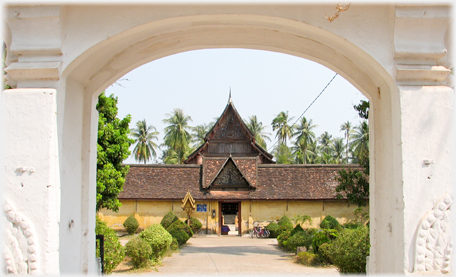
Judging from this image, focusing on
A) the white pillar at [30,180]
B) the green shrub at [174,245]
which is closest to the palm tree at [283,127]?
the green shrub at [174,245]

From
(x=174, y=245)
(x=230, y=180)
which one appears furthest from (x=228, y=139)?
(x=174, y=245)

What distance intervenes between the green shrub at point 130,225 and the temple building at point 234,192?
2.11 feet

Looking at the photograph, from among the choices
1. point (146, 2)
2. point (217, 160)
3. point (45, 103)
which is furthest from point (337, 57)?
point (217, 160)

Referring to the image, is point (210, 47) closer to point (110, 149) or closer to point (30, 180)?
point (30, 180)

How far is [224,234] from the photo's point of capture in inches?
965

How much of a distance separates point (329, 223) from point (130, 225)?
32.5ft

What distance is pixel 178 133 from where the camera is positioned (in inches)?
1988

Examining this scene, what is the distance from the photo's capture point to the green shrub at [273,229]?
22.7m

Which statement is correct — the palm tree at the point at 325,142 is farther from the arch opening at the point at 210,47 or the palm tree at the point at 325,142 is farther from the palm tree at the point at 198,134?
the arch opening at the point at 210,47

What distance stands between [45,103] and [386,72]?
10.1ft

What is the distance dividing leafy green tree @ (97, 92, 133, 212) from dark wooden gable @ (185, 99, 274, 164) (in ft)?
52.8

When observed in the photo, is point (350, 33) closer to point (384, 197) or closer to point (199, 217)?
point (384, 197)

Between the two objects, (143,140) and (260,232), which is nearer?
(260,232)

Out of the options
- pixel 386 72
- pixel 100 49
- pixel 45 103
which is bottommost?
pixel 45 103
